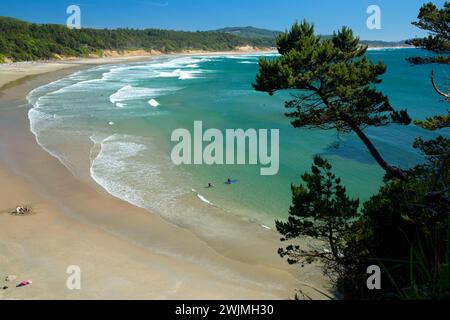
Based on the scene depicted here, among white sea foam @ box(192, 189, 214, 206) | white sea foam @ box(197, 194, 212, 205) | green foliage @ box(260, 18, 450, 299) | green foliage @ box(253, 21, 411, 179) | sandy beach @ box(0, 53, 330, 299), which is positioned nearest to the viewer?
green foliage @ box(260, 18, 450, 299)

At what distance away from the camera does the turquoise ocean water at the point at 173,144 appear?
18.5 m

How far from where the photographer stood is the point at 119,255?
13.2 m

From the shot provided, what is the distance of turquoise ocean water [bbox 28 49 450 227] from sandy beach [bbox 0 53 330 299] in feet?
5.37

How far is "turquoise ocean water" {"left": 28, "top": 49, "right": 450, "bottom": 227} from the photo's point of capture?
60.6ft

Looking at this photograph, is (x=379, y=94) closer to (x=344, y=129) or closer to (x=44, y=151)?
(x=344, y=129)

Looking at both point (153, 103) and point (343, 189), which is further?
point (153, 103)

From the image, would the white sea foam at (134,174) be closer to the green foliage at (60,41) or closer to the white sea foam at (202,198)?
the white sea foam at (202,198)

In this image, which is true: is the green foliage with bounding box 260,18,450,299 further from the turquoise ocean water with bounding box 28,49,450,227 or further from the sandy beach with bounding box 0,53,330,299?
the sandy beach with bounding box 0,53,330,299

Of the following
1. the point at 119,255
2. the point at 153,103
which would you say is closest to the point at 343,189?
the point at 119,255

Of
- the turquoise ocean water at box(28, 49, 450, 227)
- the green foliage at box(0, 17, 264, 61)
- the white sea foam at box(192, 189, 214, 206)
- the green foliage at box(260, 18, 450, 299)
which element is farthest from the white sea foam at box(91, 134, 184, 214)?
the green foliage at box(0, 17, 264, 61)

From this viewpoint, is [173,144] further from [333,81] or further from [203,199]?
Result: [333,81]

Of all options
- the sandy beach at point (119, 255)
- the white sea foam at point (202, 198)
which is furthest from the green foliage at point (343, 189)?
the white sea foam at point (202, 198)

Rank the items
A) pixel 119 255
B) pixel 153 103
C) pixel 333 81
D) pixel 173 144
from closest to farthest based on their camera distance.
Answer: pixel 333 81 → pixel 119 255 → pixel 173 144 → pixel 153 103

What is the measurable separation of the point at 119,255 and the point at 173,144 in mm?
15253
